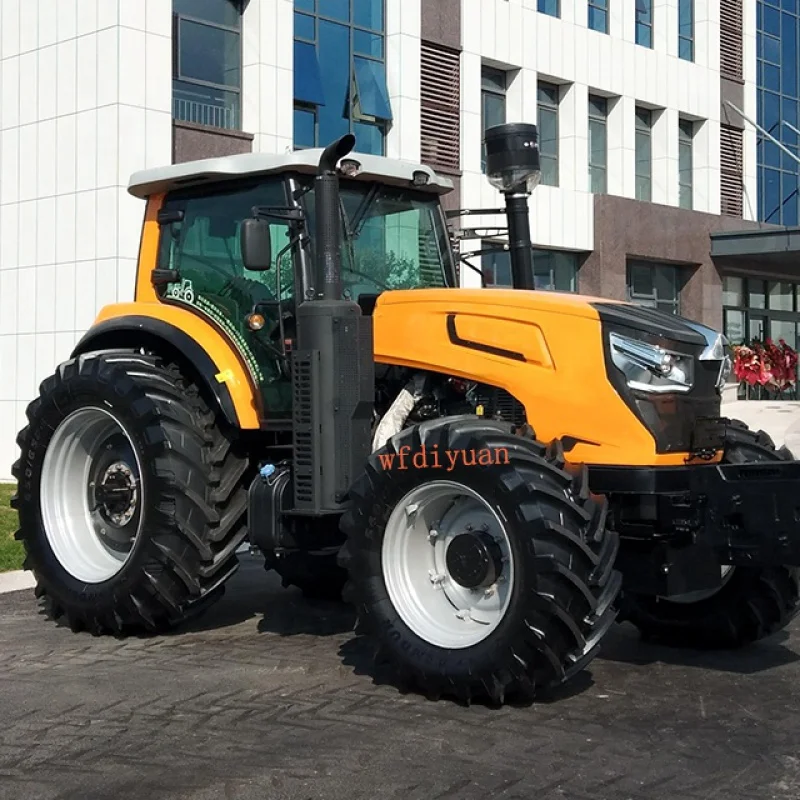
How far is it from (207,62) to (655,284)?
12.2 metres

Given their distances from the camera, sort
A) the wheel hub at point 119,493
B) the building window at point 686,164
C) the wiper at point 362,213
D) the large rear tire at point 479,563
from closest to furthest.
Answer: the large rear tire at point 479,563 → the wiper at point 362,213 → the wheel hub at point 119,493 → the building window at point 686,164

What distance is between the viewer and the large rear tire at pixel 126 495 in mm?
7078

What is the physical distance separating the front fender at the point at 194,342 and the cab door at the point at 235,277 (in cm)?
6

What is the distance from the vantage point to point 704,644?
7.15 meters

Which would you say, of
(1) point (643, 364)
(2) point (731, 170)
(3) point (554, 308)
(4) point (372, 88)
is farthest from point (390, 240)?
(2) point (731, 170)

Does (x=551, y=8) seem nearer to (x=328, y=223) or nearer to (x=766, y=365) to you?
→ (x=766, y=365)

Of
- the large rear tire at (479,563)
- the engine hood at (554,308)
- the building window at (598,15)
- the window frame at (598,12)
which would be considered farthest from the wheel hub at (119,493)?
the building window at (598,15)

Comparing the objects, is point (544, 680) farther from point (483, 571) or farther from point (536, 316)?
point (536, 316)

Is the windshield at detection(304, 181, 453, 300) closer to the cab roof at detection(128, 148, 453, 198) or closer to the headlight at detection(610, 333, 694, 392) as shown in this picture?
the cab roof at detection(128, 148, 453, 198)

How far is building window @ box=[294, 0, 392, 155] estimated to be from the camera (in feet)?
64.0

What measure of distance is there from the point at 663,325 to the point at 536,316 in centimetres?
60

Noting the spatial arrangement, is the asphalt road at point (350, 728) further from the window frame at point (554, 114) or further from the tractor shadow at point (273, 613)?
the window frame at point (554, 114)

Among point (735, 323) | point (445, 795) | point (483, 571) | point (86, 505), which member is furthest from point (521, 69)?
Answer: point (445, 795)

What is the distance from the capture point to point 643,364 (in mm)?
6070
